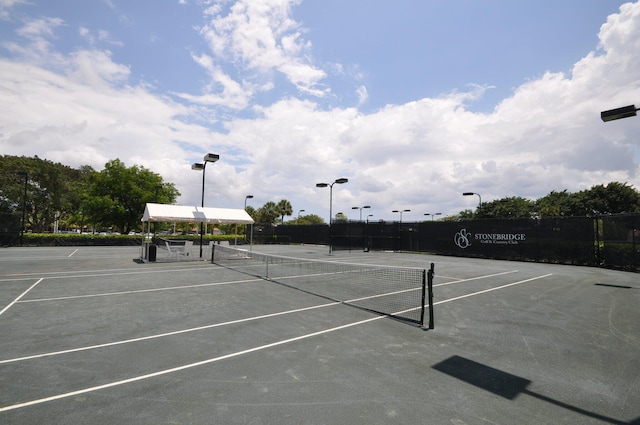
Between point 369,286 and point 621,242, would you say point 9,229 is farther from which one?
point 621,242

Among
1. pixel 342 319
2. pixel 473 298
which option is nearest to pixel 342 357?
pixel 342 319

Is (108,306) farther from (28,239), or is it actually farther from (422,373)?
(28,239)

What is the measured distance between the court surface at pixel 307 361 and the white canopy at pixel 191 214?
439 inches

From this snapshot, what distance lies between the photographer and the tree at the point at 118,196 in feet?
134

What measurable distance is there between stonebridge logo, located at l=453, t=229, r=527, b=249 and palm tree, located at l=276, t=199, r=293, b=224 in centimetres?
4659

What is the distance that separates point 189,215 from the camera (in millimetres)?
21453

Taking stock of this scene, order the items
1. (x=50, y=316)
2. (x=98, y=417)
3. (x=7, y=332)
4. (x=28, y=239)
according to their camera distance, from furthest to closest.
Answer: (x=28, y=239) → (x=50, y=316) → (x=7, y=332) → (x=98, y=417)

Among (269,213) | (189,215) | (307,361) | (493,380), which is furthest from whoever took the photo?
(269,213)

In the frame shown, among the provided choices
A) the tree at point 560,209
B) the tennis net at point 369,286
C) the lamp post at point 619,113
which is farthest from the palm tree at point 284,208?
the lamp post at point 619,113

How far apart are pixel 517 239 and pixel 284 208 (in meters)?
52.5

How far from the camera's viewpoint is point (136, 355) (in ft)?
16.2

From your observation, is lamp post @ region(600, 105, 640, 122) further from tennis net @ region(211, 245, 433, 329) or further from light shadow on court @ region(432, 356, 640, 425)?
light shadow on court @ region(432, 356, 640, 425)

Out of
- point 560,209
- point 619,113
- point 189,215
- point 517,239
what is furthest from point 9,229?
point 560,209

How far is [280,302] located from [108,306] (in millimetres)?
4587
